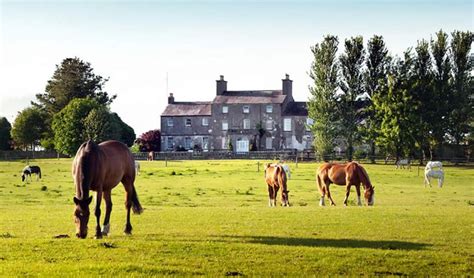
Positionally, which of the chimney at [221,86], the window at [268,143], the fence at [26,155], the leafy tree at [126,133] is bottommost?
the fence at [26,155]

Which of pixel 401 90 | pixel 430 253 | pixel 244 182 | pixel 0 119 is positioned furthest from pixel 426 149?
pixel 0 119

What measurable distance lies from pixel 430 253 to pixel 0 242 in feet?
28.0

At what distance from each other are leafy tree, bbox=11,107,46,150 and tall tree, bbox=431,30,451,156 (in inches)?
2529

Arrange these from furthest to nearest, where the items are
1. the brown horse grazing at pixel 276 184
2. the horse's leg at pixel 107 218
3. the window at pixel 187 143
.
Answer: the window at pixel 187 143 < the brown horse grazing at pixel 276 184 < the horse's leg at pixel 107 218

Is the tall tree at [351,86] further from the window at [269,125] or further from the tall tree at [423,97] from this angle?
the window at [269,125]

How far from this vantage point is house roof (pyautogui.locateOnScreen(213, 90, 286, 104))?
10406 cm

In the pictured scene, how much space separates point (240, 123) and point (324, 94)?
27055 mm

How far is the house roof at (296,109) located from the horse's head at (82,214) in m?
88.1

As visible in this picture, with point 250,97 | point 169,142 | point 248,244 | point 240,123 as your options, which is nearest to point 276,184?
→ point 248,244

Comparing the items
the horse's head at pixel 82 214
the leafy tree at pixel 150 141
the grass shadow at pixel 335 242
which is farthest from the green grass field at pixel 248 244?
the leafy tree at pixel 150 141

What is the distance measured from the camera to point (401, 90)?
7431 centimetres

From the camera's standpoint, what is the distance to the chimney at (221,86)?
10586cm

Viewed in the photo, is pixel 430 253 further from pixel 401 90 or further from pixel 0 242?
pixel 401 90

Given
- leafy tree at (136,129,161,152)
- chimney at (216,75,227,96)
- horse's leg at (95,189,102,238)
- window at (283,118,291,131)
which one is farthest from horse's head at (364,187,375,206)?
leafy tree at (136,129,161,152)
